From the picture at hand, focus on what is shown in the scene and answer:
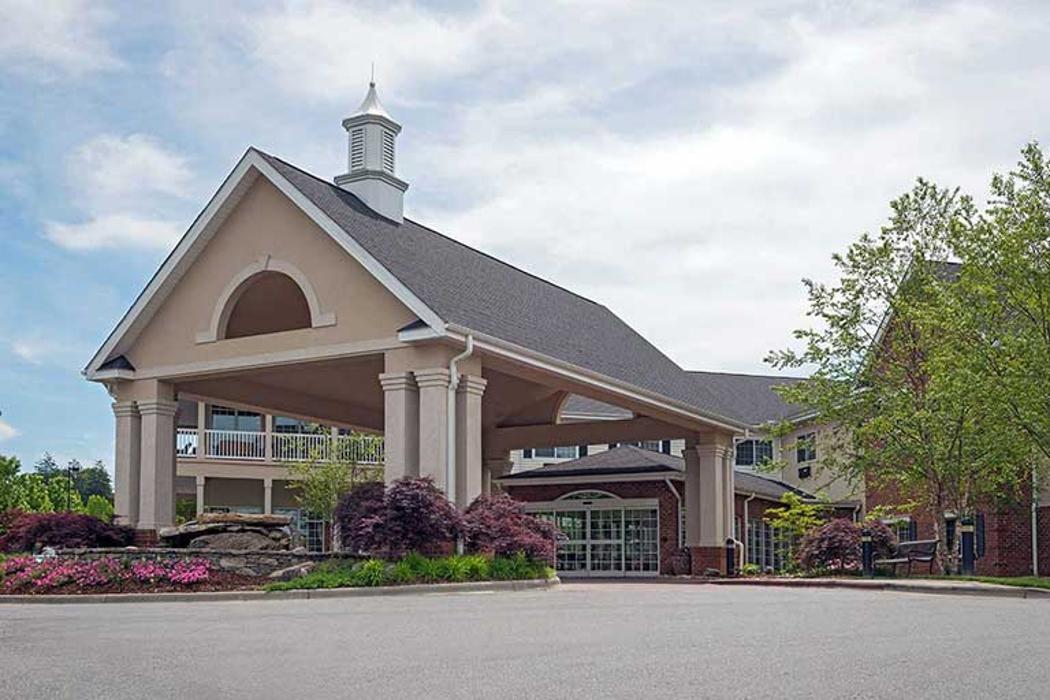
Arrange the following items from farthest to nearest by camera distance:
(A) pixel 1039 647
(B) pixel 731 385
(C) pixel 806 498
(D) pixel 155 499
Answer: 1. (B) pixel 731 385
2. (C) pixel 806 498
3. (D) pixel 155 499
4. (A) pixel 1039 647

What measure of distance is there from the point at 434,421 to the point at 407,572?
2.92m

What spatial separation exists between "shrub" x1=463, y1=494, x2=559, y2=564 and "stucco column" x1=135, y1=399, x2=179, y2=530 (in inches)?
260

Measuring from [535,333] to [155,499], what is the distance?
7675 mm

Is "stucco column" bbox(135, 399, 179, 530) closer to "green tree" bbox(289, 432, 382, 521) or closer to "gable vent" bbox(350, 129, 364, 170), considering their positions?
"gable vent" bbox(350, 129, 364, 170)

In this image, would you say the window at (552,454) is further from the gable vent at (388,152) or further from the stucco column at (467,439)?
the stucco column at (467,439)

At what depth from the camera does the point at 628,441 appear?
31812 millimetres

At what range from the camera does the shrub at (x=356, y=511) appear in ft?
65.8

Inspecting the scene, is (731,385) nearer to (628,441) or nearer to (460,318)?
(628,441)

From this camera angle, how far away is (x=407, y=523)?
65.5 feet

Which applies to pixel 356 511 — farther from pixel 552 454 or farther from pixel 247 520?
pixel 552 454

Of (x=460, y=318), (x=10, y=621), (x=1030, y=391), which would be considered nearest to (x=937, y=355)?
(x=1030, y=391)

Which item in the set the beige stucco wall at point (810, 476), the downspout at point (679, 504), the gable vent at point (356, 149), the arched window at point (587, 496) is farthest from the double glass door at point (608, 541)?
the gable vent at point (356, 149)

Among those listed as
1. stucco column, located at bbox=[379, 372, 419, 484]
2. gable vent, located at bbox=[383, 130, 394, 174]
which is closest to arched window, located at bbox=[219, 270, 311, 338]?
gable vent, located at bbox=[383, 130, 394, 174]

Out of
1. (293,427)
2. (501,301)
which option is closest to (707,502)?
(501,301)
